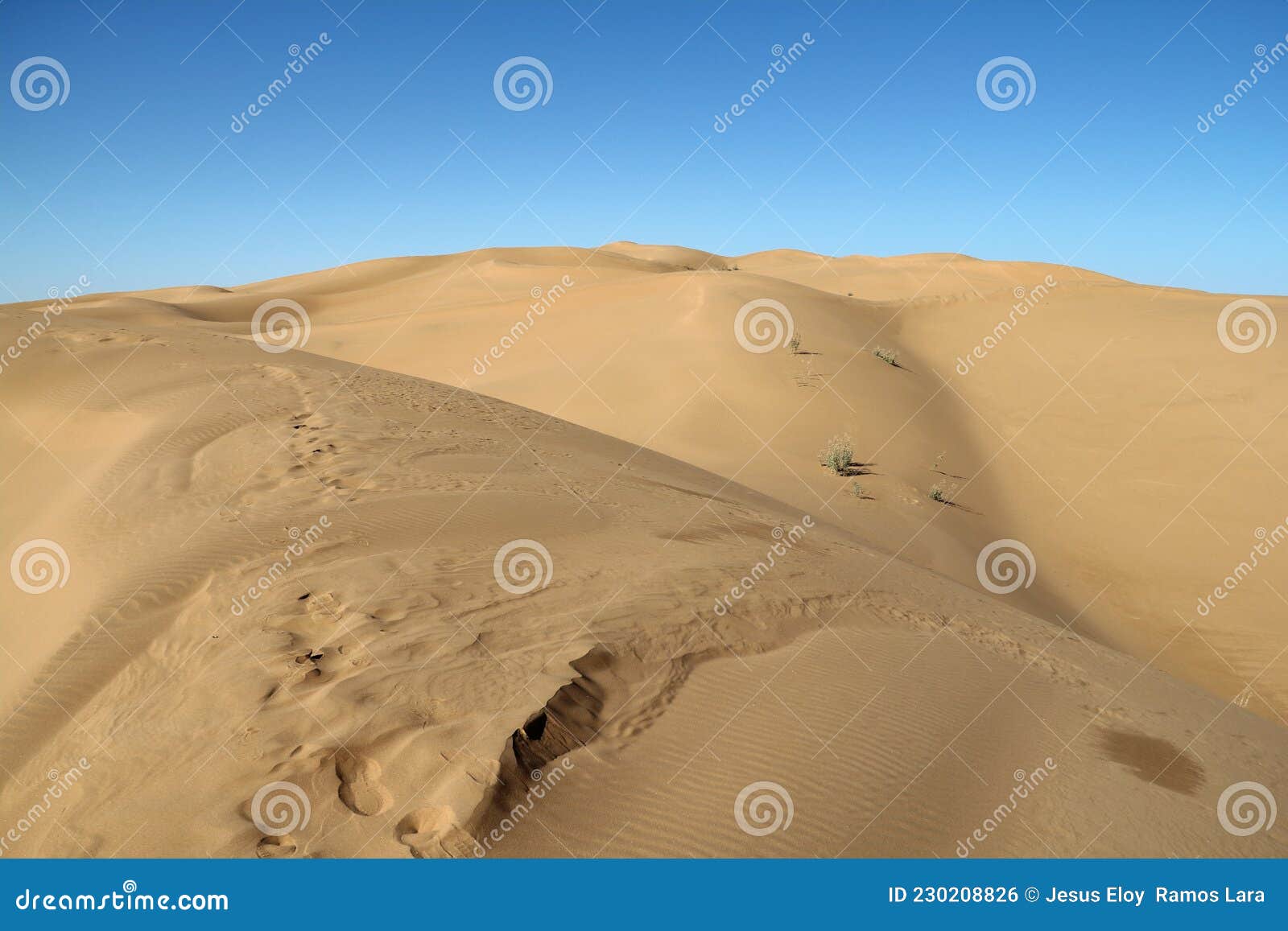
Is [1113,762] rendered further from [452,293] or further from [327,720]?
[452,293]

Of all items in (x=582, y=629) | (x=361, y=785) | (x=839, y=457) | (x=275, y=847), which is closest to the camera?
(x=275, y=847)

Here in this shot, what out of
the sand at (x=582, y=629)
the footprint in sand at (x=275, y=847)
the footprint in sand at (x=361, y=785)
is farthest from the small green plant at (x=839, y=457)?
the footprint in sand at (x=275, y=847)

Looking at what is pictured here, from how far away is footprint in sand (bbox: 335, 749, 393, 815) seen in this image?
3.22 m

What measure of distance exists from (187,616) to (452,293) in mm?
35876

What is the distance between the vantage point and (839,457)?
1267cm

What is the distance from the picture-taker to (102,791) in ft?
11.4

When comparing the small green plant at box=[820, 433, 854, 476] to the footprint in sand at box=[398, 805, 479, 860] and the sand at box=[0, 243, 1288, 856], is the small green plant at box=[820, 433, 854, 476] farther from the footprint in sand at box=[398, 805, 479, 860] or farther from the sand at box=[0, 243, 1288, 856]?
the footprint in sand at box=[398, 805, 479, 860]

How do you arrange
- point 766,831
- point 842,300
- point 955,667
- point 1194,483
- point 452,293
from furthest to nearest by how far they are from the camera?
1. point 452,293
2. point 842,300
3. point 1194,483
4. point 955,667
5. point 766,831

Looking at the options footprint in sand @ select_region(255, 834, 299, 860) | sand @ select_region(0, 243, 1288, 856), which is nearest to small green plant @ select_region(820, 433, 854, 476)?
sand @ select_region(0, 243, 1288, 856)

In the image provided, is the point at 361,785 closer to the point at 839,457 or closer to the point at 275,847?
the point at 275,847

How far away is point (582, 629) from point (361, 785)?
63.4 inches

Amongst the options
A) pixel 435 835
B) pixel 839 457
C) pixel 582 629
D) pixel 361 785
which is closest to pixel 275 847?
pixel 361 785

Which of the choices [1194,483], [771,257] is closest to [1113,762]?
[1194,483]

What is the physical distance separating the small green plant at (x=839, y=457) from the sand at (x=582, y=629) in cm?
23
